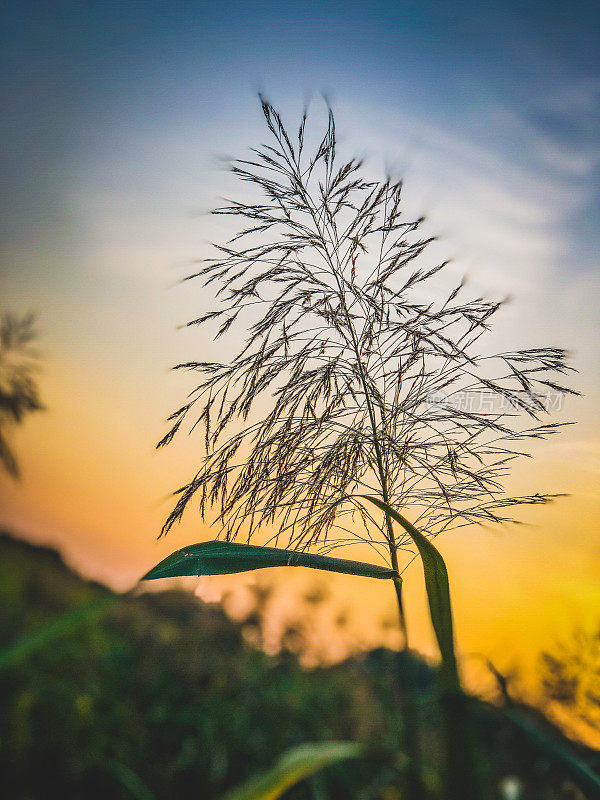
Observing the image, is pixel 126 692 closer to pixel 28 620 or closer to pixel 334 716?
pixel 28 620

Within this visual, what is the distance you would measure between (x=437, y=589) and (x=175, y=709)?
7.23ft

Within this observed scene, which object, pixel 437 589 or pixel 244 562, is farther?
pixel 244 562

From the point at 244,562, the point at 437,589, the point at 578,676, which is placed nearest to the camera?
the point at 437,589

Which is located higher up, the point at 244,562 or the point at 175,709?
the point at 244,562

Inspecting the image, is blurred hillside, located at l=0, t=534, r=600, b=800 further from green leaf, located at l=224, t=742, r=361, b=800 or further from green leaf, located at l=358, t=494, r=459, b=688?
green leaf, located at l=358, t=494, r=459, b=688

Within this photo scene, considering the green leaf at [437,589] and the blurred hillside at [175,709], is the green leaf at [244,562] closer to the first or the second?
the green leaf at [437,589]

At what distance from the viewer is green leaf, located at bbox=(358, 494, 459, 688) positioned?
1.44ft

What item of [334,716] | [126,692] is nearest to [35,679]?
[126,692]

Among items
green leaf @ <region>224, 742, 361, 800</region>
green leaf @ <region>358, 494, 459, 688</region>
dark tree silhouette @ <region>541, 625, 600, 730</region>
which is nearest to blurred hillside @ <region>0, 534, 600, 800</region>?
dark tree silhouette @ <region>541, 625, 600, 730</region>

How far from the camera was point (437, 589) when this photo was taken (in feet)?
1.65

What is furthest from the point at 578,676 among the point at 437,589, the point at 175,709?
Result: the point at 175,709

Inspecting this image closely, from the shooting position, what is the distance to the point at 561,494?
75cm

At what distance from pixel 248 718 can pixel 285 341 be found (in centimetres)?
211

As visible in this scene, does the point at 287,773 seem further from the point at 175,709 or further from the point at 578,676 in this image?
the point at 175,709
